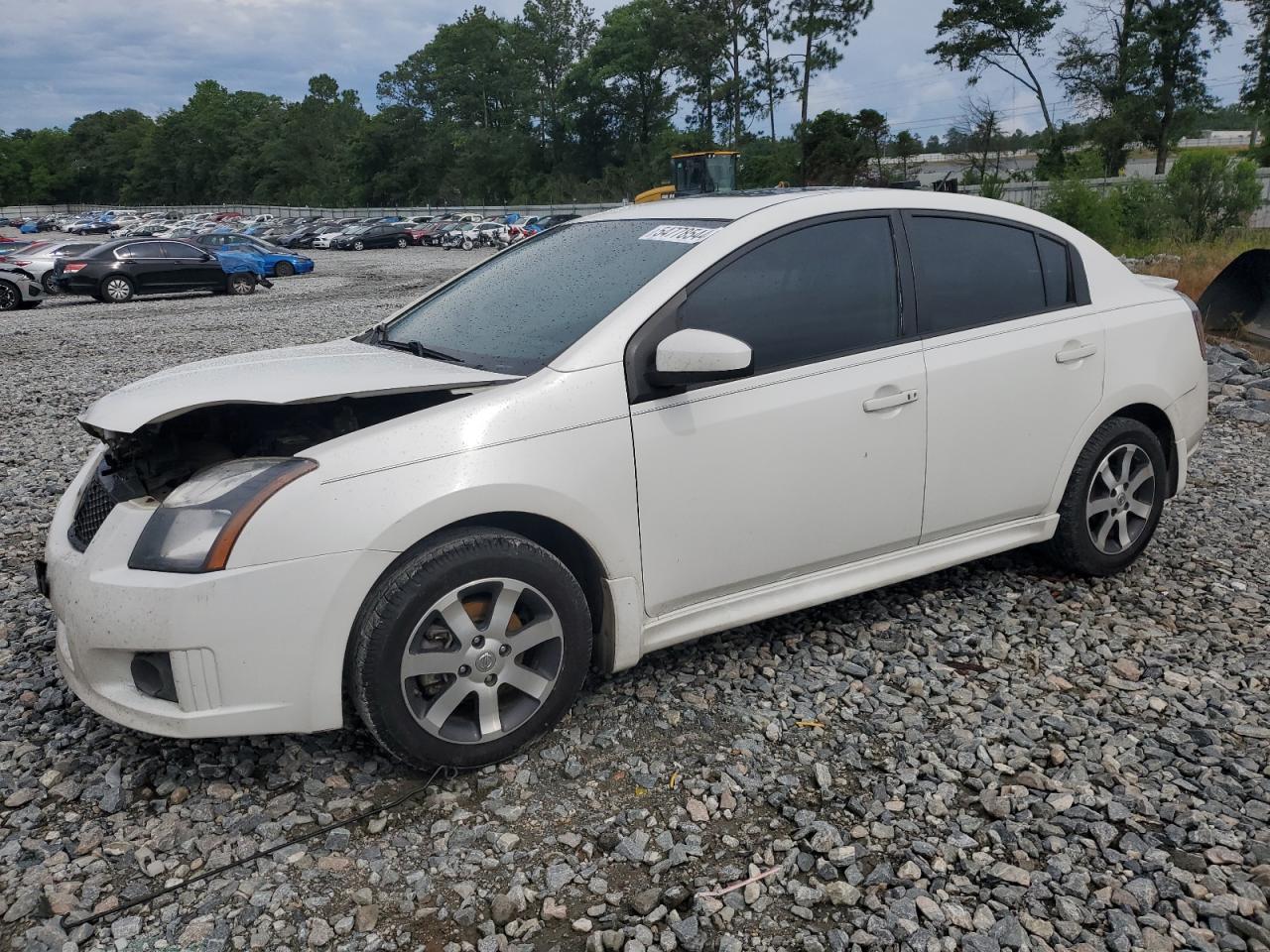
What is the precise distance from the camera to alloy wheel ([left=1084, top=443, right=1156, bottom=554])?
14.5 feet

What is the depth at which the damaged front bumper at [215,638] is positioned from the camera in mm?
2691

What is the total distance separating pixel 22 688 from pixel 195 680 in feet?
5.12

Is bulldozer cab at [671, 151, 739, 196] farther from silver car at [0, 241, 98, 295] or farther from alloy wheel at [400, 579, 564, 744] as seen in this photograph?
silver car at [0, 241, 98, 295]

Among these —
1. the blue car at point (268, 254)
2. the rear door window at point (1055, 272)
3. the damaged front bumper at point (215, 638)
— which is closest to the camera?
the damaged front bumper at point (215, 638)

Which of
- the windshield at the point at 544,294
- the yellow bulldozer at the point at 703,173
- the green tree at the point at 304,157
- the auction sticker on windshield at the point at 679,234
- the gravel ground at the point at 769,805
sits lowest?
the gravel ground at the point at 769,805

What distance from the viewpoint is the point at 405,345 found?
3.83 metres

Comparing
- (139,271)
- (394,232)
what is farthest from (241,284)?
(394,232)

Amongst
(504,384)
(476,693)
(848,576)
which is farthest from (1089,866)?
(504,384)

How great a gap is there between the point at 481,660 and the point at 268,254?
31474 mm

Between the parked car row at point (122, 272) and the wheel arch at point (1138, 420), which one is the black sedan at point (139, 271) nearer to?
the parked car row at point (122, 272)

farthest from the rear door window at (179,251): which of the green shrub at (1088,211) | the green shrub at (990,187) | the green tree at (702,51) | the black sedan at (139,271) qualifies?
the green tree at (702,51)

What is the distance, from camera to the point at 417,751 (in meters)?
2.98

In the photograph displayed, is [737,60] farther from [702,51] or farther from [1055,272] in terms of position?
[1055,272]

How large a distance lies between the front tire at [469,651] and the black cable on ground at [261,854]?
0.39ft
